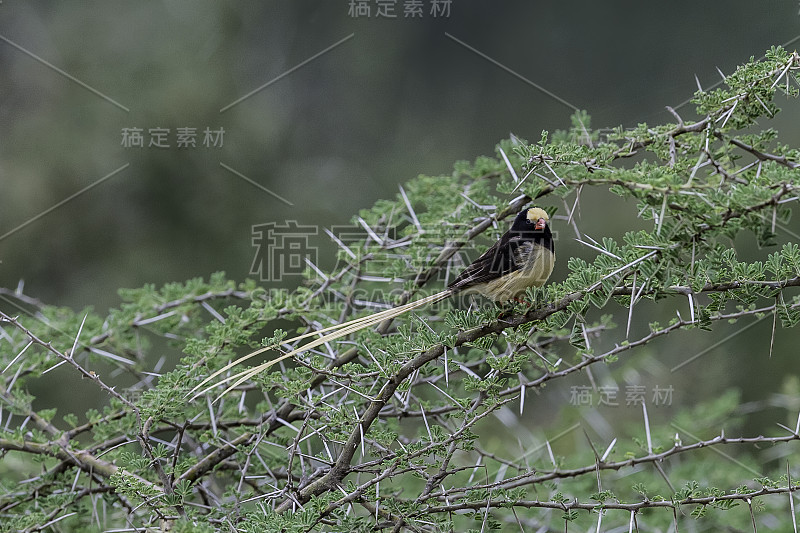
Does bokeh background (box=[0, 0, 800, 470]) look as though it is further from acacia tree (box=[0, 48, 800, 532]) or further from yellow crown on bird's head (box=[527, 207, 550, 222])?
yellow crown on bird's head (box=[527, 207, 550, 222])

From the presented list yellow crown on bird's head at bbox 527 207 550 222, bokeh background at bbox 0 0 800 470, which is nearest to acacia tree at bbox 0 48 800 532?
yellow crown on bird's head at bbox 527 207 550 222

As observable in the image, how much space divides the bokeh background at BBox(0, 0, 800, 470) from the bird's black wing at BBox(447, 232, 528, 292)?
5174 millimetres

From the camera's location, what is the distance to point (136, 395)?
346 cm

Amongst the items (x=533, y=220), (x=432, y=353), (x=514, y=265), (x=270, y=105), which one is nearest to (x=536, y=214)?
(x=533, y=220)

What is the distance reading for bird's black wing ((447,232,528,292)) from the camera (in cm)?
277

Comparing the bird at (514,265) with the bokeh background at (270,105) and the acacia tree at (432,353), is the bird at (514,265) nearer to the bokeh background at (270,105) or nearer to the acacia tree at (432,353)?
the acacia tree at (432,353)

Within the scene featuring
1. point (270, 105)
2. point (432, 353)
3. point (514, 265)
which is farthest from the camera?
point (270, 105)

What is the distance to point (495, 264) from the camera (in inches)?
110

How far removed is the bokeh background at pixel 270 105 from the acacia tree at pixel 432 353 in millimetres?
4918

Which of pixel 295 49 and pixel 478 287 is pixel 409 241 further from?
pixel 295 49

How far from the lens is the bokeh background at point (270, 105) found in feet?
29.8

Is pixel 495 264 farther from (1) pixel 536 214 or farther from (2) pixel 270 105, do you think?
(2) pixel 270 105

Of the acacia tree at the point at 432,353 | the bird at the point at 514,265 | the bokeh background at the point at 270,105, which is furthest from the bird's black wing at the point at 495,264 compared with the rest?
the bokeh background at the point at 270,105

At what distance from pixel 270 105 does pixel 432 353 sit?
939 centimetres
